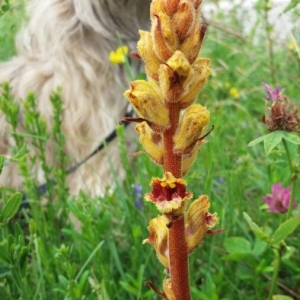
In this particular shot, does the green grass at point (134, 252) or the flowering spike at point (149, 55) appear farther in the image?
the green grass at point (134, 252)

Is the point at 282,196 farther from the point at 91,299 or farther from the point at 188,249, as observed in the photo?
the point at 188,249

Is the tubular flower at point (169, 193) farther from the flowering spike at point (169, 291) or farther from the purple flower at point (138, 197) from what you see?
the purple flower at point (138, 197)

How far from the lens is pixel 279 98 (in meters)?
0.76

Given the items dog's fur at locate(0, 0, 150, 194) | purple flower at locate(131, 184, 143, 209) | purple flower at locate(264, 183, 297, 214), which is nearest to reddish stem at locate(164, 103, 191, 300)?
purple flower at locate(264, 183, 297, 214)

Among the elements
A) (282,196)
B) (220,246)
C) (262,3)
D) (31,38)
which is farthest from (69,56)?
(282,196)

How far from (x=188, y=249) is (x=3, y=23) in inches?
16.5

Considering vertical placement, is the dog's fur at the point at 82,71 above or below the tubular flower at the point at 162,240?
→ below

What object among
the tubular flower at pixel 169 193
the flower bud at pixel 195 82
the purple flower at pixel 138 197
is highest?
→ the flower bud at pixel 195 82

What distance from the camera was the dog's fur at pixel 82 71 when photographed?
1925 mm

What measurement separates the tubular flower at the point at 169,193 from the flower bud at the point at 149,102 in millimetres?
44

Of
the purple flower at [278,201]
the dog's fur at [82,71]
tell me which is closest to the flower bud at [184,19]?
the purple flower at [278,201]

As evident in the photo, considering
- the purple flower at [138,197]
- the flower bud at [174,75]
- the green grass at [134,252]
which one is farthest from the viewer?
the purple flower at [138,197]

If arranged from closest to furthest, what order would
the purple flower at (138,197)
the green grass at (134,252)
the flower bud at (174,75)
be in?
the flower bud at (174,75)
the green grass at (134,252)
the purple flower at (138,197)

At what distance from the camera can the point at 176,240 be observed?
19.1 inches
